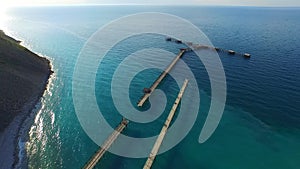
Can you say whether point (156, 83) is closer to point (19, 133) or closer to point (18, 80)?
point (19, 133)

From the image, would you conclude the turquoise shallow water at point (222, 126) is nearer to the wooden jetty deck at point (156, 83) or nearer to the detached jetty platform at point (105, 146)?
the detached jetty platform at point (105, 146)

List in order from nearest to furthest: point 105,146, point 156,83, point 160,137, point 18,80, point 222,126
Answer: point 105,146 → point 160,137 → point 222,126 → point 18,80 → point 156,83

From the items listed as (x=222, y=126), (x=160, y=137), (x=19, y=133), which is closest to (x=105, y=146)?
(x=160, y=137)

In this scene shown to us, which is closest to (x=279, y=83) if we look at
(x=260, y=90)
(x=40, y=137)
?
(x=260, y=90)

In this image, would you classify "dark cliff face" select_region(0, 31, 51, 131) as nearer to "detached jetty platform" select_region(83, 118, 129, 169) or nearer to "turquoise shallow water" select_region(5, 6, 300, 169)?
"turquoise shallow water" select_region(5, 6, 300, 169)

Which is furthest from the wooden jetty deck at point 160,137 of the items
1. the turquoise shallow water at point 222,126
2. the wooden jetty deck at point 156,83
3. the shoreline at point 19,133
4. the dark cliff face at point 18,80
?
the dark cliff face at point 18,80

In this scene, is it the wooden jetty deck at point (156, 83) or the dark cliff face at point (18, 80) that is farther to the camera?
the wooden jetty deck at point (156, 83)
